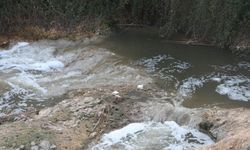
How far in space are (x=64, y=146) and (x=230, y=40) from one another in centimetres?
754

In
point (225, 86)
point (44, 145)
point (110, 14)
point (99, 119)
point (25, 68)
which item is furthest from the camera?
point (110, 14)

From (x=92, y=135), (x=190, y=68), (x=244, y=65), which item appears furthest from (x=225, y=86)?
(x=92, y=135)

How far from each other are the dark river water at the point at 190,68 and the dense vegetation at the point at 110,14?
740 millimetres

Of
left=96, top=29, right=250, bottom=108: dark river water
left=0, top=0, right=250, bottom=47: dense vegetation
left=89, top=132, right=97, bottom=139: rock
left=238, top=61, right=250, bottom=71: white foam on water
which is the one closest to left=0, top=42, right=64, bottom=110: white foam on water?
left=0, top=0, right=250, bottom=47: dense vegetation

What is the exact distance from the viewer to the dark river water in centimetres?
990

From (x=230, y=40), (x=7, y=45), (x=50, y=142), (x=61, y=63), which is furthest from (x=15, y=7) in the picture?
(x=50, y=142)

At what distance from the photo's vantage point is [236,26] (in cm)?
1334

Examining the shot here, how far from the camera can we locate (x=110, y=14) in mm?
16469

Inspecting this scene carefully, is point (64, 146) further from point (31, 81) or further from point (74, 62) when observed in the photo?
point (74, 62)

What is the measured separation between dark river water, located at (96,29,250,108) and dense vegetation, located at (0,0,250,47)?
740 mm

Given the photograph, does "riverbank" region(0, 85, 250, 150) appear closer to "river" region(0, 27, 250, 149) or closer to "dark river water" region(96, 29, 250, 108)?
"river" region(0, 27, 250, 149)

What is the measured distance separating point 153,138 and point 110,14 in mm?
9111

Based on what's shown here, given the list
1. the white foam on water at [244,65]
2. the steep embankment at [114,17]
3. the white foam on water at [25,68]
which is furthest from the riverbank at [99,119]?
the steep embankment at [114,17]

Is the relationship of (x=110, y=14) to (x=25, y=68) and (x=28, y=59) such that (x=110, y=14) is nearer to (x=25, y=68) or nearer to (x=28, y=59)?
(x=28, y=59)
